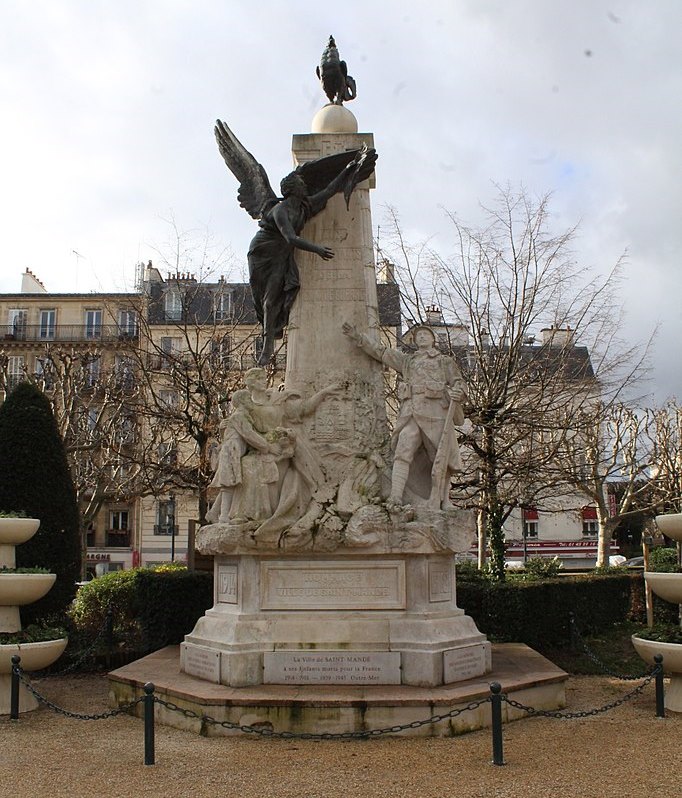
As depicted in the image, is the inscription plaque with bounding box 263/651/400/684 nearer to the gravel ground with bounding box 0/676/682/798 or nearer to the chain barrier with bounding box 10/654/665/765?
the chain barrier with bounding box 10/654/665/765

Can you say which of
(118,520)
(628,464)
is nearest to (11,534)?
(628,464)

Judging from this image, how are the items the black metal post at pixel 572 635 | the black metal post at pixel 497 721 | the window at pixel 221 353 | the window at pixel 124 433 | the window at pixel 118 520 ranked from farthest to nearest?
the window at pixel 118 520, the window at pixel 124 433, the window at pixel 221 353, the black metal post at pixel 572 635, the black metal post at pixel 497 721

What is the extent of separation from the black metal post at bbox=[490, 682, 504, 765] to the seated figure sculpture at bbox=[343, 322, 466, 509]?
272 centimetres

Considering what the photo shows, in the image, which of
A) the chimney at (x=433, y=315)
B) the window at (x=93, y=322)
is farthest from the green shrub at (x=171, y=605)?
the window at (x=93, y=322)

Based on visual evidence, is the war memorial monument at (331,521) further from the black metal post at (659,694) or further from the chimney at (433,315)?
the chimney at (433,315)

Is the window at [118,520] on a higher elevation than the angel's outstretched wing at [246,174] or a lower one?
lower

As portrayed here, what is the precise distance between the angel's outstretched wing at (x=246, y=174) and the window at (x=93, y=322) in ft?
91.1

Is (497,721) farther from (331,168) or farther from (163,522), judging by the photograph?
(163,522)

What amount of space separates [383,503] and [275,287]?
9.52 ft

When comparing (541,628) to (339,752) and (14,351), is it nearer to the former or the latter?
(339,752)

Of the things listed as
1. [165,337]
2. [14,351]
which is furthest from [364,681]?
[14,351]

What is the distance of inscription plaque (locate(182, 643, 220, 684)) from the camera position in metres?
8.34

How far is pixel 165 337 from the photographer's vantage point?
96.4 feet

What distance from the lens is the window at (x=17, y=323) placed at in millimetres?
37406
